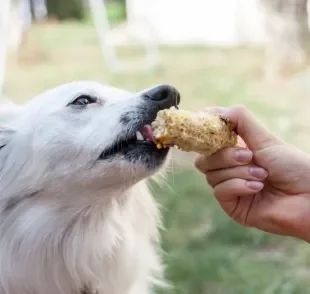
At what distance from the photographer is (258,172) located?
1.63m

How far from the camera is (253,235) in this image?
10.2ft

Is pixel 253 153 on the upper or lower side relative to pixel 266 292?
upper

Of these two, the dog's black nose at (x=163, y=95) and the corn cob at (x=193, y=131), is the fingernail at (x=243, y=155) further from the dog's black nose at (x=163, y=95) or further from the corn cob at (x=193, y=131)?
the dog's black nose at (x=163, y=95)

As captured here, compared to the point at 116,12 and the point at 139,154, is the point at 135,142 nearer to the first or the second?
the point at 139,154

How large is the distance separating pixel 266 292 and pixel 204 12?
4.64m

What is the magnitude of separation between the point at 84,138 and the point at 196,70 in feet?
14.0

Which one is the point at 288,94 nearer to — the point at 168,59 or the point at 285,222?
the point at 168,59

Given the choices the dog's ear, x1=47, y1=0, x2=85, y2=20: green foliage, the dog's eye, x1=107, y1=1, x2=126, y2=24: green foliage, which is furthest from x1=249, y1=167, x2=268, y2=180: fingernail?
x1=47, y1=0, x2=85, y2=20: green foliage

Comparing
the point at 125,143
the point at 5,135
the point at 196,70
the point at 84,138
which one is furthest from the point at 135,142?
the point at 196,70

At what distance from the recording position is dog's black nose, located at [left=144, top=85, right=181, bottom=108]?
1557 millimetres

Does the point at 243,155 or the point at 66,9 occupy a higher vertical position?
the point at 243,155

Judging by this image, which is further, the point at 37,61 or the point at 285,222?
the point at 37,61

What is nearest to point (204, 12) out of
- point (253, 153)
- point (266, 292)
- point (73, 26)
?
point (73, 26)

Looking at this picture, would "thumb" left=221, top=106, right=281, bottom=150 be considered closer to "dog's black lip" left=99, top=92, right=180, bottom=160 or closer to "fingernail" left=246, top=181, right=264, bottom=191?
"fingernail" left=246, top=181, right=264, bottom=191
